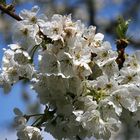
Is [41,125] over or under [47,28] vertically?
under

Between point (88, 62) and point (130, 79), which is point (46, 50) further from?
point (130, 79)

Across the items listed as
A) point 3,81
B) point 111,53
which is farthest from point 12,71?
point 111,53

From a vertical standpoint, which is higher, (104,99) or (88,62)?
(88,62)

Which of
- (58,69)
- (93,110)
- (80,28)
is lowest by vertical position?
(93,110)

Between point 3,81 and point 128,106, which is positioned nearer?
point 128,106

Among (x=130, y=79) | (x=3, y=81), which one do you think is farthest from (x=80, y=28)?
(x=3, y=81)

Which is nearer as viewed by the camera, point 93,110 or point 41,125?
point 93,110

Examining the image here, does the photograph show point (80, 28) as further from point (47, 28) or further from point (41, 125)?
point (41, 125)

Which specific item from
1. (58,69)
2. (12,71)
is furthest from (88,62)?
(12,71)
